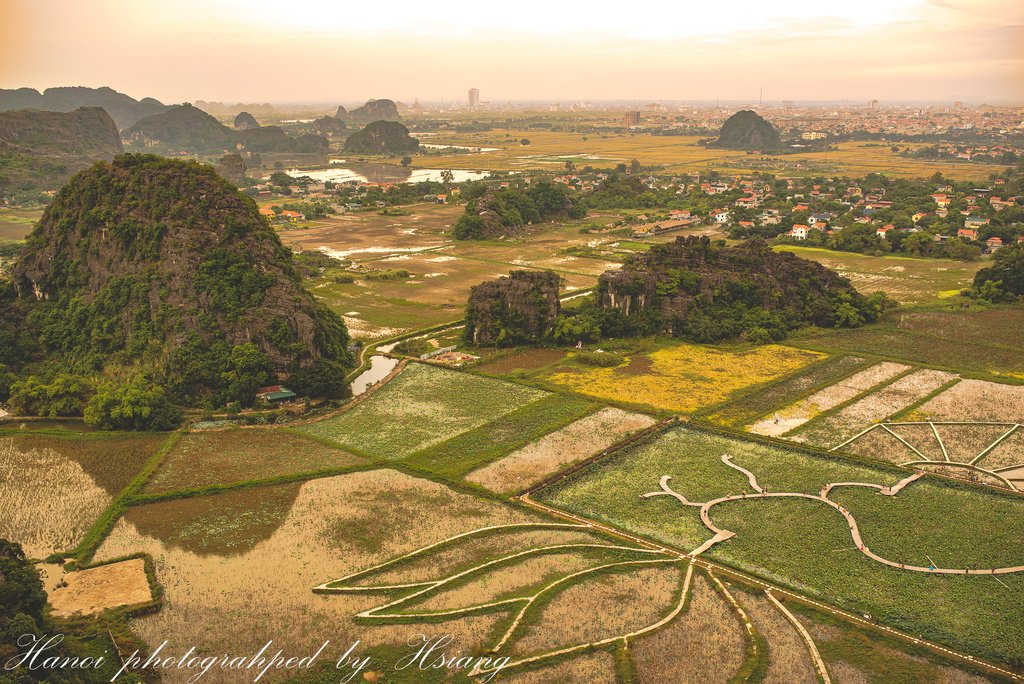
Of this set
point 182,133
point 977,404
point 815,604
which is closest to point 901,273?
point 977,404

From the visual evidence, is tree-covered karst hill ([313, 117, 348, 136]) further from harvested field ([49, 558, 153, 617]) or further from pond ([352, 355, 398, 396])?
harvested field ([49, 558, 153, 617])

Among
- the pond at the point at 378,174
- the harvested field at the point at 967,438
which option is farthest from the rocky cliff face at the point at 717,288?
the pond at the point at 378,174

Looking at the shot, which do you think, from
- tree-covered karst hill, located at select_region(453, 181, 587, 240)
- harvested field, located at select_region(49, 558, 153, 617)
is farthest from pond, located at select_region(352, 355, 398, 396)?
tree-covered karst hill, located at select_region(453, 181, 587, 240)

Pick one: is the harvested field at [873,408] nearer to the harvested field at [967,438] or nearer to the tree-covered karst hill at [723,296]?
the harvested field at [967,438]

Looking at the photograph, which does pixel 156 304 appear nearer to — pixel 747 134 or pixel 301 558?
pixel 301 558

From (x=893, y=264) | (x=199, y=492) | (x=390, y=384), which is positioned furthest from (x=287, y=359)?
(x=893, y=264)

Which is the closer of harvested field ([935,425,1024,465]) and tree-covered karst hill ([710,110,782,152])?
harvested field ([935,425,1024,465])

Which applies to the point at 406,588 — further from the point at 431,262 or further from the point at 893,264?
the point at 893,264
